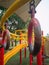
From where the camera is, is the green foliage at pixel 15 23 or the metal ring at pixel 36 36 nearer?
the metal ring at pixel 36 36

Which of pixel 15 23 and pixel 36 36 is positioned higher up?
pixel 15 23

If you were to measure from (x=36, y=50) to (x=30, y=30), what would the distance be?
0.55 ft

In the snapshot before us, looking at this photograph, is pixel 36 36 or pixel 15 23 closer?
pixel 36 36

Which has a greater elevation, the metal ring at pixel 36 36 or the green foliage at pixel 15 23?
the green foliage at pixel 15 23

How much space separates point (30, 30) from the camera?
1.59 meters

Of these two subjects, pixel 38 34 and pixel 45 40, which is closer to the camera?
Result: pixel 38 34

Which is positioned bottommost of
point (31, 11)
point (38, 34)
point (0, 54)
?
point (0, 54)

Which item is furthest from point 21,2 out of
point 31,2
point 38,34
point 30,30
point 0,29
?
point 0,29

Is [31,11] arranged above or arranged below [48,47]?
above

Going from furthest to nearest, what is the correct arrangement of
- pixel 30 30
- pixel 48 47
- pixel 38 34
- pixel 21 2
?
1. pixel 48 47
2. pixel 21 2
3. pixel 30 30
4. pixel 38 34

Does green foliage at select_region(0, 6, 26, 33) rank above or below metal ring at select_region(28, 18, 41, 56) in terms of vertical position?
above

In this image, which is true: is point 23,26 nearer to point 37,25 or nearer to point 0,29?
point 0,29

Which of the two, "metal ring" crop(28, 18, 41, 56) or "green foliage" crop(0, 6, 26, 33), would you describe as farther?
"green foliage" crop(0, 6, 26, 33)

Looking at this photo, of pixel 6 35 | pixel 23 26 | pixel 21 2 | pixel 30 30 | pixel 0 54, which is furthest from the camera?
pixel 23 26
